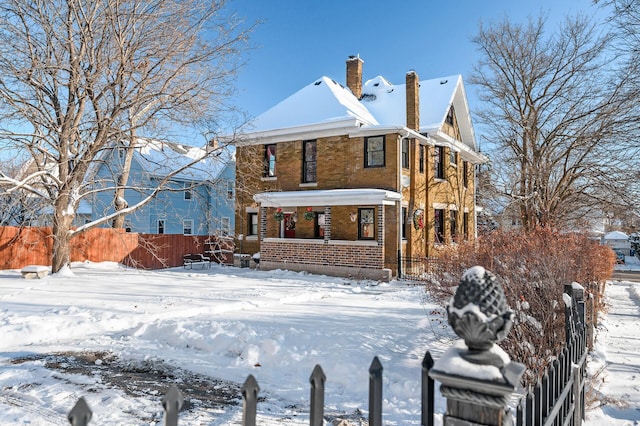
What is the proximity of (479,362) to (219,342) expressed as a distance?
572cm

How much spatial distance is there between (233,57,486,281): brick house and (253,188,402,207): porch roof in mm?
51

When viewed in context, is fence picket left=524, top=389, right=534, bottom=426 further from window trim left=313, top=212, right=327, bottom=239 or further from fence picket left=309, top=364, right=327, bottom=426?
window trim left=313, top=212, right=327, bottom=239

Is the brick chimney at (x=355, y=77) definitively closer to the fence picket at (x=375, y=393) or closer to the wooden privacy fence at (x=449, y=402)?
the wooden privacy fence at (x=449, y=402)

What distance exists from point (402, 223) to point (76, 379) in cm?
1542

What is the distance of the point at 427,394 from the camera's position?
2.31 meters

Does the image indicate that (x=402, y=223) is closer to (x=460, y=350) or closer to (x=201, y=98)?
(x=201, y=98)

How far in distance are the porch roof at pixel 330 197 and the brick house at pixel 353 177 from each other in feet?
0.17

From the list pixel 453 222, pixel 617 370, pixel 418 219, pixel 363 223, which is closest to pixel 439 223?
pixel 453 222

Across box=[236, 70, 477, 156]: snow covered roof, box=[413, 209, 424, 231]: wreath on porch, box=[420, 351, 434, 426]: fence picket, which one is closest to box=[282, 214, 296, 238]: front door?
box=[236, 70, 477, 156]: snow covered roof

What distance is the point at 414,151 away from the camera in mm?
19516

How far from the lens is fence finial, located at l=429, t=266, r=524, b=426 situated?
1.80 meters

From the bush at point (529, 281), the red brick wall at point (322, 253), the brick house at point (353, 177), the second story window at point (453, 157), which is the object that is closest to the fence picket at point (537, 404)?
the bush at point (529, 281)

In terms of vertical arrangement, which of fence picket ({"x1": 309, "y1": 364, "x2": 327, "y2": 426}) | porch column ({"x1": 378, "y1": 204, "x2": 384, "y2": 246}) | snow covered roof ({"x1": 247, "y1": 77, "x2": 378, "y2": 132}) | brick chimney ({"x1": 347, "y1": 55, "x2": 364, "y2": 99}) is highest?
brick chimney ({"x1": 347, "y1": 55, "x2": 364, "y2": 99})

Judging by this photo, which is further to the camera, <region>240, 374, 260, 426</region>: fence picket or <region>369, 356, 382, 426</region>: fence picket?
<region>369, 356, 382, 426</region>: fence picket
